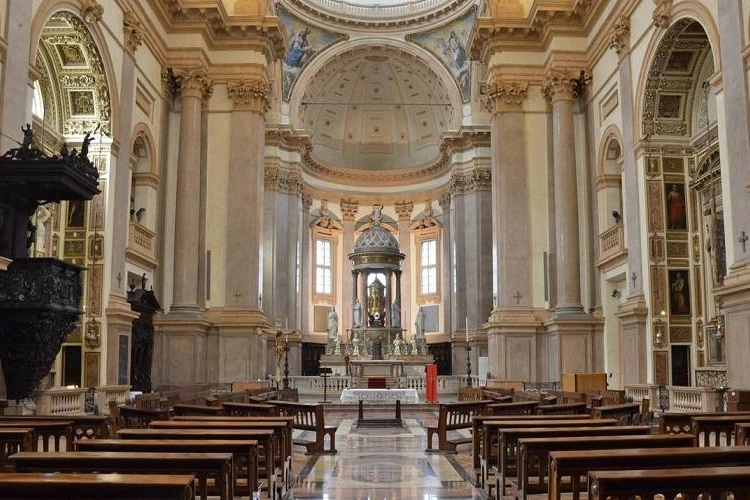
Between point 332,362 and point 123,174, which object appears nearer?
point 123,174

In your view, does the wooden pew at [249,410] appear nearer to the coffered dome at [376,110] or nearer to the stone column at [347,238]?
the coffered dome at [376,110]

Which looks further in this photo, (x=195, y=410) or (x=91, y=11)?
(x=91, y=11)

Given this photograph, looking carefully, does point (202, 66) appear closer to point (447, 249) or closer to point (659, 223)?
point (659, 223)

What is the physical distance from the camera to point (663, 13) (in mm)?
16797

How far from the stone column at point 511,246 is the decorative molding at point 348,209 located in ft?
59.9

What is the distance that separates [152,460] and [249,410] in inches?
266

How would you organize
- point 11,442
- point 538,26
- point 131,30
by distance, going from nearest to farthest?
point 11,442, point 131,30, point 538,26

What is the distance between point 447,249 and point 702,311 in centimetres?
2083

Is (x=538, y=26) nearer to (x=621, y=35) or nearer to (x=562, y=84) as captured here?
(x=562, y=84)

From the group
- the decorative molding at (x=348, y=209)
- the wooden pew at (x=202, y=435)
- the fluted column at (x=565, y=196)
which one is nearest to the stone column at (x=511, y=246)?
the fluted column at (x=565, y=196)

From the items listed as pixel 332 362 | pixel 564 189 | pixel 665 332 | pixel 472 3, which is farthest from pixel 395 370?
pixel 472 3

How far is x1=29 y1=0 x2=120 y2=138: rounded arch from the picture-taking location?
1394 cm

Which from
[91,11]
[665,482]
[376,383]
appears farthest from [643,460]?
[376,383]

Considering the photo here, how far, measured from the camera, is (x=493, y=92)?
939 inches
